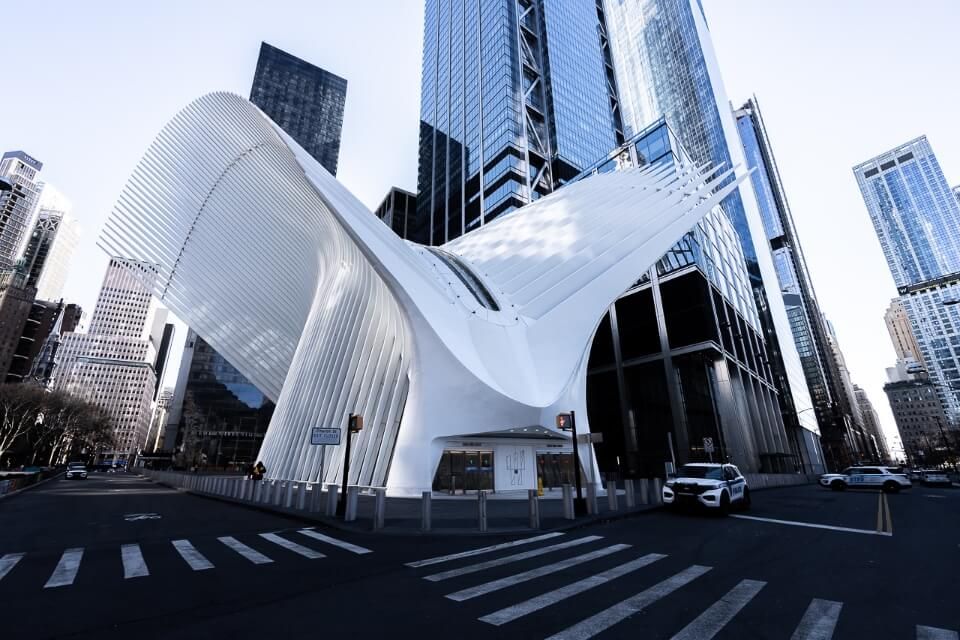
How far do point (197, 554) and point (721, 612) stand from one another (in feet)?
28.2

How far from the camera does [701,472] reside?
14672 mm

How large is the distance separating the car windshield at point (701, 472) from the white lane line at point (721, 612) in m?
9.15

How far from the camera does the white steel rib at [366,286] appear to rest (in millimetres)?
18125

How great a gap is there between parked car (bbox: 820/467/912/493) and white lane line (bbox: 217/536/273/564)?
124 feet

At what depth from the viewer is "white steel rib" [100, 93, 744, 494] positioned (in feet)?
59.5

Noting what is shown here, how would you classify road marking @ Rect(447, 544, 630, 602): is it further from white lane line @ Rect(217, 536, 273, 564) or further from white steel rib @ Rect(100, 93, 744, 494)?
white steel rib @ Rect(100, 93, 744, 494)

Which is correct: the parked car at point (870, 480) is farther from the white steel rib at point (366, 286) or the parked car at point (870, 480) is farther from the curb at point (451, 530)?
the curb at point (451, 530)

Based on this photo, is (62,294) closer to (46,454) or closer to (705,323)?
(46,454)

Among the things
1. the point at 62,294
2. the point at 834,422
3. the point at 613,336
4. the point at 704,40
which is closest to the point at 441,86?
the point at 704,40

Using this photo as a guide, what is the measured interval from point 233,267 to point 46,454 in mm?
71071

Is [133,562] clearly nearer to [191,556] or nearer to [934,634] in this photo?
[191,556]

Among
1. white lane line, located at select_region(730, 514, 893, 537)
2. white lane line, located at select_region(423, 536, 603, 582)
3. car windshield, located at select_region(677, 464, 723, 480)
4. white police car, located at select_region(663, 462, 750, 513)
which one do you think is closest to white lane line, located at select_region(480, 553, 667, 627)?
white lane line, located at select_region(423, 536, 603, 582)

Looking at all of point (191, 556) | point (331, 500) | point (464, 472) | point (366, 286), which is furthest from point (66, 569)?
point (366, 286)

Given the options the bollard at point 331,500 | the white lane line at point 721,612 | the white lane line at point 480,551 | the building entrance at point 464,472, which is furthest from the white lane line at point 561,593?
the building entrance at point 464,472
